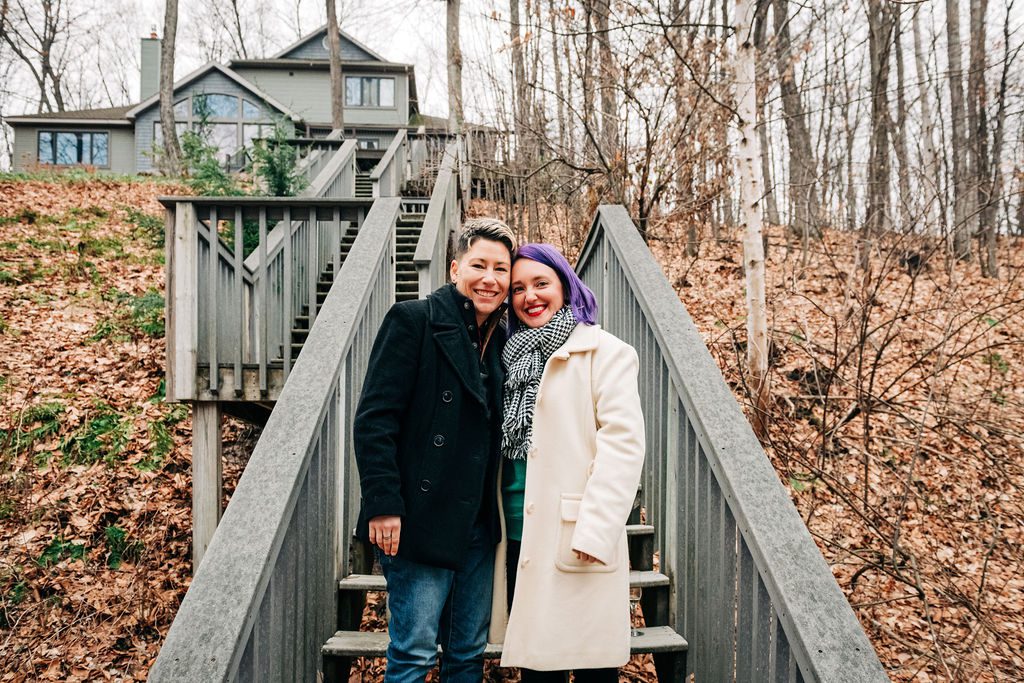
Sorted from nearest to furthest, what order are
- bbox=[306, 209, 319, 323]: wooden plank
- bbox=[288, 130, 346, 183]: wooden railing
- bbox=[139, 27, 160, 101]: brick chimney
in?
bbox=[306, 209, 319, 323]: wooden plank → bbox=[288, 130, 346, 183]: wooden railing → bbox=[139, 27, 160, 101]: brick chimney

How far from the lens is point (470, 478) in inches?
75.7

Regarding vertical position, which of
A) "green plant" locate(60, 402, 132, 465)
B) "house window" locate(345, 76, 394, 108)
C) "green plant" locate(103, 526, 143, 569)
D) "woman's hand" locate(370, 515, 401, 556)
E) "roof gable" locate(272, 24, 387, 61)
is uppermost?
"roof gable" locate(272, 24, 387, 61)

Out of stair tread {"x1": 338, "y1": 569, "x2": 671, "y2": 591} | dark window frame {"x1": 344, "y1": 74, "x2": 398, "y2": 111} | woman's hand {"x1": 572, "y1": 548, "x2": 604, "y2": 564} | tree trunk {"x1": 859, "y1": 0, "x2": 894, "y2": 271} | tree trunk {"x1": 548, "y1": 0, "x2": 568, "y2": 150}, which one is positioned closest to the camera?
woman's hand {"x1": 572, "y1": 548, "x2": 604, "y2": 564}

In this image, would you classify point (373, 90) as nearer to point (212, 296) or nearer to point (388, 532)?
point (212, 296)

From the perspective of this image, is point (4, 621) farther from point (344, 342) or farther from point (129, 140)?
point (129, 140)

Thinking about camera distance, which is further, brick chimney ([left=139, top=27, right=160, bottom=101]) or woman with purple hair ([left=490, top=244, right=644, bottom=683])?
brick chimney ([left=139, top=27, right=160, bottom=101])

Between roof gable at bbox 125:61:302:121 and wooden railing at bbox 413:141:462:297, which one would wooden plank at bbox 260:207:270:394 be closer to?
wooden railing at bbox 413:141:462:297

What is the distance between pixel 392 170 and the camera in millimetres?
10414

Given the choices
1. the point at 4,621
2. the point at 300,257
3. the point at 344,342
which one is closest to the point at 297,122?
the point at 300,257

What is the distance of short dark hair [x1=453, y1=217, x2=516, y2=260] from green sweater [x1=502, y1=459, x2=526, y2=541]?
0.70m

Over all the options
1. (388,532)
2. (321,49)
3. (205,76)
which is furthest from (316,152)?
(321,49)

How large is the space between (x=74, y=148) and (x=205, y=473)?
2798 cm

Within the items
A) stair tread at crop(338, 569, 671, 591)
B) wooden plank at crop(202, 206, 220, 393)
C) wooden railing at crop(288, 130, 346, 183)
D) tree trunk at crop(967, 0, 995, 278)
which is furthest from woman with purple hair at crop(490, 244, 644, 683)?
tree trunk at crop(967, 0, 995, 278)

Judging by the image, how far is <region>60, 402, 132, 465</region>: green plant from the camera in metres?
5.64
